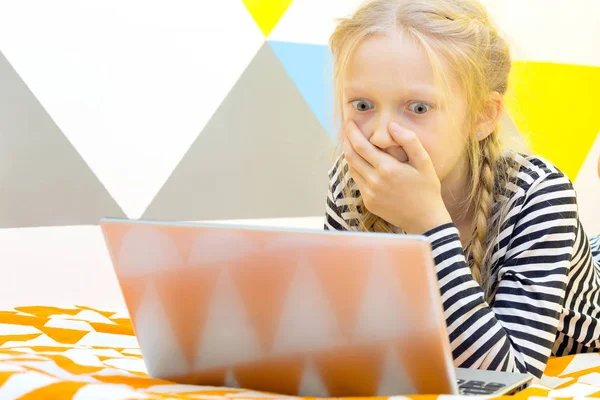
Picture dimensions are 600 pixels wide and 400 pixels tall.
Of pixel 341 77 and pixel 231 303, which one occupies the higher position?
pixel 341 77

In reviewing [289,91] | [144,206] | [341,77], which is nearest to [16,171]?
[144,206]

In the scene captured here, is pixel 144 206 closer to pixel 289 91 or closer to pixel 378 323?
pixel 289 91

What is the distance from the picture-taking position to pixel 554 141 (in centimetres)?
253

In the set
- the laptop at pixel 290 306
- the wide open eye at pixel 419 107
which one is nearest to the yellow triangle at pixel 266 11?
the wide open eye at pixel 419 107

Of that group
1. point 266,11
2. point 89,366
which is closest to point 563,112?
point 266,11

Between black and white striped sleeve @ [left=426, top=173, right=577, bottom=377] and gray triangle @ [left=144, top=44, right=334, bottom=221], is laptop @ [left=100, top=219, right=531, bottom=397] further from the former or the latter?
gray triangle @ [left=144, top=44, right=334, bottom=221]

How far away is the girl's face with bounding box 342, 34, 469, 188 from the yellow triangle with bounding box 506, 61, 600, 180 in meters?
1.65

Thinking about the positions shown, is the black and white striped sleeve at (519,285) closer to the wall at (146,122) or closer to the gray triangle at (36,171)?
the wall at (146,122)

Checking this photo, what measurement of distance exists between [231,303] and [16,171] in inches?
54.6

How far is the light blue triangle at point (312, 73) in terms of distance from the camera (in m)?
2.17

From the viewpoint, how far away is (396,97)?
34.7 inches

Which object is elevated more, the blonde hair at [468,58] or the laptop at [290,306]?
the blonde hair at [468,58]

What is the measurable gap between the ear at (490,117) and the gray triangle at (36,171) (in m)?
1.17

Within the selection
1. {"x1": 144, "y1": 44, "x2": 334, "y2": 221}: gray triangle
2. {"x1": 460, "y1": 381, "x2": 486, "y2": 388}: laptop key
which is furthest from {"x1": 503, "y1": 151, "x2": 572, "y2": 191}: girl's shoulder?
{"x1": 144, "y1": 44, "x2": 334, "y2": 221}: gray triangle
